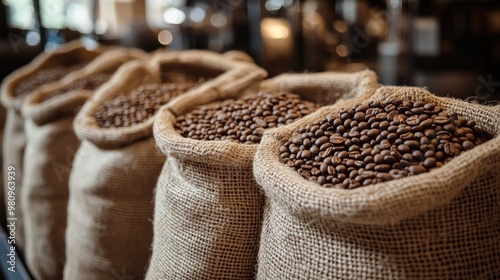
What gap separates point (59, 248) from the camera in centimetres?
161

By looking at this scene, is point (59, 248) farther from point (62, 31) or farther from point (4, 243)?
point (62, 31)

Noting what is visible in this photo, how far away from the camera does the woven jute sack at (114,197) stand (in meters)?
1.20

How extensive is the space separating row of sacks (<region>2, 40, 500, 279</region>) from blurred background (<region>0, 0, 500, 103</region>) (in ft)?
5.34

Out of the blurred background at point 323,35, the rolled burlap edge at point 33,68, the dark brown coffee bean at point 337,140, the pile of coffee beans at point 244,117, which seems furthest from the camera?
the blurred background at point 323,35

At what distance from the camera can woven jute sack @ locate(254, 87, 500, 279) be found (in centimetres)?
62

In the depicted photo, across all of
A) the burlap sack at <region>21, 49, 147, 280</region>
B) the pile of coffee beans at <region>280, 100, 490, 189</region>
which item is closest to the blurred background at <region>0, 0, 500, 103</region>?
the pile of coffee beans at <region>280, 100, 490, 189</region>

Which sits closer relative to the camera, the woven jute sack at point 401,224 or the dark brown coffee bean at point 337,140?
the woven jute sack at point 401,224

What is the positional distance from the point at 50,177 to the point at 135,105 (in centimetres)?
46

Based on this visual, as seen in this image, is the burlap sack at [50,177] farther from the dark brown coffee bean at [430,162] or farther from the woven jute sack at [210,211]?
the dark brown coffee bean at [430,162]

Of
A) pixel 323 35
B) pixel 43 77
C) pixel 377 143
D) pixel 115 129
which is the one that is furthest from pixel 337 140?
pixel 323 35

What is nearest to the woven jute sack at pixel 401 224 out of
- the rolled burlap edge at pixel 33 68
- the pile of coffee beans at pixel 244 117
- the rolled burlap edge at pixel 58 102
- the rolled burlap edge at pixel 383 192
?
the rolled burlap edge at pixel 383 192

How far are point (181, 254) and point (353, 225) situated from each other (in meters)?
0.40

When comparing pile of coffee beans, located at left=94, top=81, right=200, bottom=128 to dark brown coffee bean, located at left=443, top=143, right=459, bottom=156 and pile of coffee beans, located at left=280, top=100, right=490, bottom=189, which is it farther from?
dark brown coffee bean, located at left=443, top=143, right=459, bottom=156

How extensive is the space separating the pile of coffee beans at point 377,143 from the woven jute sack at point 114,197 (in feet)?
1.53
